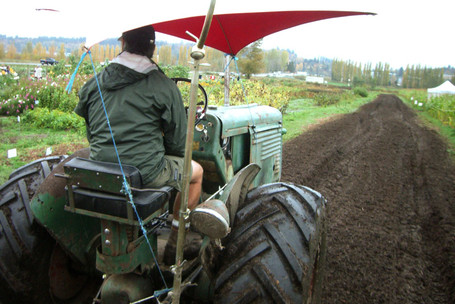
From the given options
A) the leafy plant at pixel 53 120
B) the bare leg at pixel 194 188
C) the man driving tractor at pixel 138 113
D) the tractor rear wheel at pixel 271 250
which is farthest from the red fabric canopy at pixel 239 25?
the leafy plant at pixel 53 120

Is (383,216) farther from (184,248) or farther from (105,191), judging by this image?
(105,191)

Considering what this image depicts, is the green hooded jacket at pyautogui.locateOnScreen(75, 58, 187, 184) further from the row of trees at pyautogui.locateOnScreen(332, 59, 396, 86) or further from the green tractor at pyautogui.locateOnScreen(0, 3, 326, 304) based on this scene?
the row of trees at pyautogui.locateOnScreen(332, 59, 396, 86)

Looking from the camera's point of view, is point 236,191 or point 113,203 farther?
point 236,191

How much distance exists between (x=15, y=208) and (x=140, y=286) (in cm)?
96

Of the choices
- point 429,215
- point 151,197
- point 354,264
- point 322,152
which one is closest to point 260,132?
point 354,264

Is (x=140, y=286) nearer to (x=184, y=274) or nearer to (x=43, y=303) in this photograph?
(x=184, y=274)

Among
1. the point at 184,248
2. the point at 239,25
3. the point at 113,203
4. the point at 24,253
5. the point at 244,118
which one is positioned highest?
the point at 239,25

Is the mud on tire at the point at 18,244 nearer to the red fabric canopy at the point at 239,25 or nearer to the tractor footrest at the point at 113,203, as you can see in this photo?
the tractor footrest at the point at 113,203

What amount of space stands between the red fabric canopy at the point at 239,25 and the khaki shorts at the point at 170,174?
0.94 m

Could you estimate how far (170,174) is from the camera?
7.66 ft

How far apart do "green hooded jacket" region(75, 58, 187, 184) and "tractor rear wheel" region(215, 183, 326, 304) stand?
67cm

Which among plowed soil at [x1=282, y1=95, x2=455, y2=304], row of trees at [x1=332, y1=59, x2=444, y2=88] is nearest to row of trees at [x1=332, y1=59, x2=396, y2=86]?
row of trees at [x1=332, y1=59, x2=444, y2=88]

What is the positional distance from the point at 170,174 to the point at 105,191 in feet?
1.52

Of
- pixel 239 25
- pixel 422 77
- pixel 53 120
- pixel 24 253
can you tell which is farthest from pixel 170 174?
pixel 422 77
